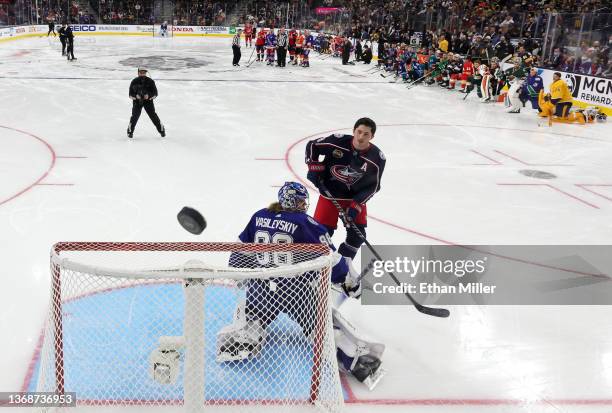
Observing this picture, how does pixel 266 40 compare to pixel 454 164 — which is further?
pixel 266 40

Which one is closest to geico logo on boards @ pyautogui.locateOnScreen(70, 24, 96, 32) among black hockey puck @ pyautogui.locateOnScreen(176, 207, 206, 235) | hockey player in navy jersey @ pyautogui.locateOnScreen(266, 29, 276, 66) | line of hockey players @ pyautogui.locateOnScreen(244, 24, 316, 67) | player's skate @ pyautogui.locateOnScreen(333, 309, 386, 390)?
line of hockey players @ pyautogui.locateOnScreen(244, 24, 316, 67)

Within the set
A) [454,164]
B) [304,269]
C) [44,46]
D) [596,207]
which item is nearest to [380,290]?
[304,269]

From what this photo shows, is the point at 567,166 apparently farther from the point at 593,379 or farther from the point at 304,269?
the point at 304,269

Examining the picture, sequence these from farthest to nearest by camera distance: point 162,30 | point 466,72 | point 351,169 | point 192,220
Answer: point 162,30 < point 466,72 < point 351,169 < point 192,220

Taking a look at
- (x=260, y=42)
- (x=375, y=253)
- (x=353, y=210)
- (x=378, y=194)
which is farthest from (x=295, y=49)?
(x=375, y=253)

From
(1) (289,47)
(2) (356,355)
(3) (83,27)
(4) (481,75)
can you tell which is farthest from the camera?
(3) (83,27)

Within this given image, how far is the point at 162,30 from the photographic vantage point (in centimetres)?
3250

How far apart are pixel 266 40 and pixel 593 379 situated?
20813 mm

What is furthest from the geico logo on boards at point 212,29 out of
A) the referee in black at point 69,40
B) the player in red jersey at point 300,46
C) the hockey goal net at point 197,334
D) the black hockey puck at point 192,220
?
the black hockey puck at point 192,220

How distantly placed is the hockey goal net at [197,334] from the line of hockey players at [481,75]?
11568 mm

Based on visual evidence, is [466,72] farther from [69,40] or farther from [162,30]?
[162,30]

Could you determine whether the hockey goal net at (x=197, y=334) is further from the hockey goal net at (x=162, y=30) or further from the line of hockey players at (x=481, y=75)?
the hockey goal net at (x=162, y=30)

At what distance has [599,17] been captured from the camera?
46.6 ft

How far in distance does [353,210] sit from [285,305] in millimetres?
1557
